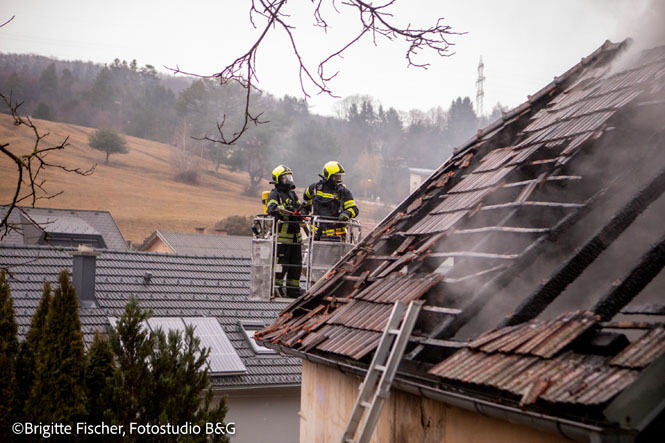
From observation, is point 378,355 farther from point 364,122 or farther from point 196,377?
point 364,122

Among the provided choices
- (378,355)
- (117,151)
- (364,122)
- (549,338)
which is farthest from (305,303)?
(117,151)

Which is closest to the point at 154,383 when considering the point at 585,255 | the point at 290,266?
the point at 290,266

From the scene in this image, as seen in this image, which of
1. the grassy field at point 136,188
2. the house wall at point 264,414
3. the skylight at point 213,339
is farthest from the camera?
the grassy field at point 136,188

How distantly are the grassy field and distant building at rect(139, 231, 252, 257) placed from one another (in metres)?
14.4

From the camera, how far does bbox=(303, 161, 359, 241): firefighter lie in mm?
10641

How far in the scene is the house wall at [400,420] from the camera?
4074 mm

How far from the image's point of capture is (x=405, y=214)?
736 cm

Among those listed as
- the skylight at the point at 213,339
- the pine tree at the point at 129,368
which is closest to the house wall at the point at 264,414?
the skylight at the point at 213,339

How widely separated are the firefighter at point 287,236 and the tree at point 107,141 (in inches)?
2518

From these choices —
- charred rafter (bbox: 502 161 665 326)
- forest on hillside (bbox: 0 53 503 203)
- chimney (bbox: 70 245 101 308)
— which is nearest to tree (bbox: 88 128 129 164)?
forest on hillside (bbox: 0 53 503 203)

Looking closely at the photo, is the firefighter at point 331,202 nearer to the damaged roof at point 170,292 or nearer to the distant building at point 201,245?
the damaged roof at point 170,292

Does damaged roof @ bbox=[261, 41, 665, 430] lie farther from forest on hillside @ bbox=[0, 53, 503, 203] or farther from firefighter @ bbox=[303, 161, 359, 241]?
forest on hillside @ bbox=[0, 53, 503, 203]

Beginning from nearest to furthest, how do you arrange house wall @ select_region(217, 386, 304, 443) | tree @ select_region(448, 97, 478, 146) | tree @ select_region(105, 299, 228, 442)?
tree @ select_region(105, 299, 228, 442) < house wall @ select_region(217, 386, 304, 443) < tree @ select_region(448, 97, 478, 146)

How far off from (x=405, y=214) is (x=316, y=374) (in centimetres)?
189
